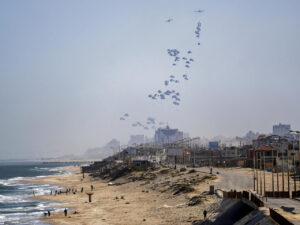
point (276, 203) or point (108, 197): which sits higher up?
point (276, 203)

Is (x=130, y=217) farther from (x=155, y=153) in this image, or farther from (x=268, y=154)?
(x=155, y=153)

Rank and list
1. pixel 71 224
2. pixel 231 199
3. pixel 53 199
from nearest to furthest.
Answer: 1. pixel 231 199
2. pixel 71 224
3. pixel 53 199

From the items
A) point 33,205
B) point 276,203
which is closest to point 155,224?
point 276,203

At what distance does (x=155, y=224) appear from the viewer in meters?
38.8

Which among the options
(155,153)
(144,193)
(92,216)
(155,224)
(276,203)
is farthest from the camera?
(155,153)

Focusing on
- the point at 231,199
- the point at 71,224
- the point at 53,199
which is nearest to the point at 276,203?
the point at 231,199

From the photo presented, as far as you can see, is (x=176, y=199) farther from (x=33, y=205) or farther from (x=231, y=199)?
(x=33, y=205)

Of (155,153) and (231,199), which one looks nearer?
(231,199)

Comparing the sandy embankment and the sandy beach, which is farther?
the sandy beach

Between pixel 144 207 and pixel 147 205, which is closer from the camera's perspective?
pixel 144 207

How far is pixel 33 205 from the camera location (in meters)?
64.1

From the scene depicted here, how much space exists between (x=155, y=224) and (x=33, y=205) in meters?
31.1

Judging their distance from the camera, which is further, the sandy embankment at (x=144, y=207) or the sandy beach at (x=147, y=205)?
the sandy beach at (x=147, y=205)

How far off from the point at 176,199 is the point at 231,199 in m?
16.0
